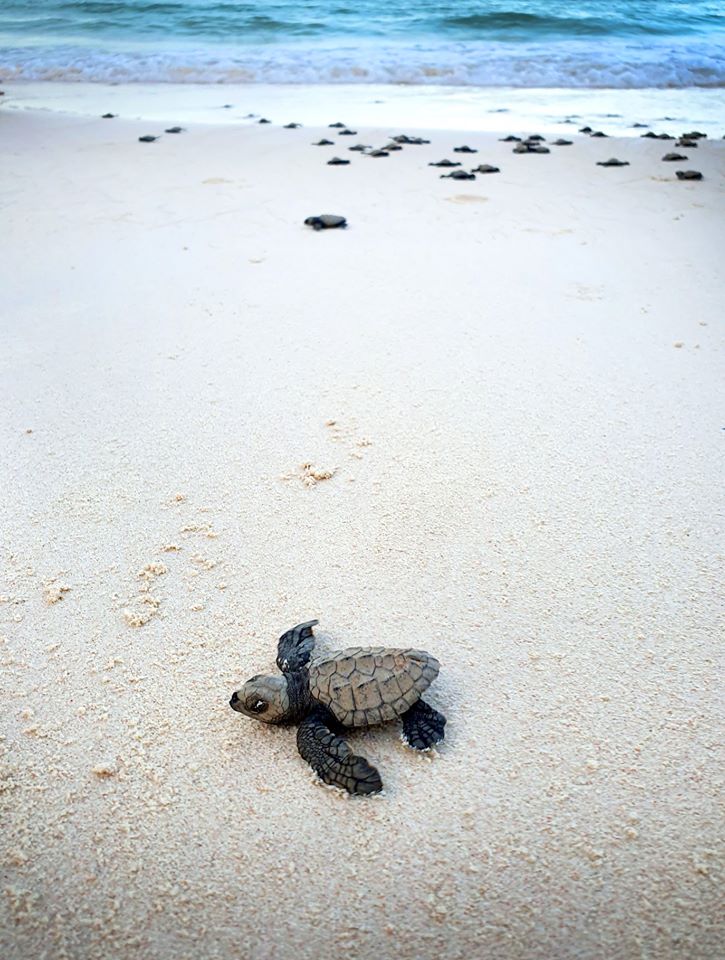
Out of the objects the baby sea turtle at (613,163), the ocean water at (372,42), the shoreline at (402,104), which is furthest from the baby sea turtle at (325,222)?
the ocean water at (372,42)

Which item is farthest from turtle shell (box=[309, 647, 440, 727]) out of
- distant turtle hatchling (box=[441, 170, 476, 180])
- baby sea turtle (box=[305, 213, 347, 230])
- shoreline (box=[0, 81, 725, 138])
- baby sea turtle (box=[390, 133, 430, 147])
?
shoreline (box=[0, 81, 725, 138])

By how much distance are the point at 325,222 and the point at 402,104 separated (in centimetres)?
654

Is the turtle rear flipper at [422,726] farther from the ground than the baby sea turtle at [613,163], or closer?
closer

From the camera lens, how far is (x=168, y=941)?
1.16 m

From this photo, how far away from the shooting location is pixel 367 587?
6.31 ft

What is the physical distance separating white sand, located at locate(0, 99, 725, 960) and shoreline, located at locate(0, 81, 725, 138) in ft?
17.6

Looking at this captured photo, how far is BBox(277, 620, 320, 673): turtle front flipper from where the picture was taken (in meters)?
1.61

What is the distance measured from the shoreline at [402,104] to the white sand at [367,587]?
536 cm

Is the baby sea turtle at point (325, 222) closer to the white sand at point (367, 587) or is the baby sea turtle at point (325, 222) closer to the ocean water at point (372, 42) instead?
the white sand at point (367, 587)

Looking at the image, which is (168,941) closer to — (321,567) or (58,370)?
(321,567)

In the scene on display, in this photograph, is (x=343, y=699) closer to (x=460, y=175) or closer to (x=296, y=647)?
(x=296, y=647)

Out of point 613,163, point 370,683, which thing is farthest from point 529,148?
point 370,683

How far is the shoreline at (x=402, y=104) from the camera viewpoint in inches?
344

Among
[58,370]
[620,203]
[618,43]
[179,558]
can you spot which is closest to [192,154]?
[620,203]
